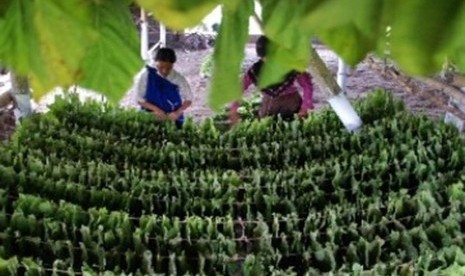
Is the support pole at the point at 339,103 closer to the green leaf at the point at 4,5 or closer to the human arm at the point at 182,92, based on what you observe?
the human arm at the point at 182,92

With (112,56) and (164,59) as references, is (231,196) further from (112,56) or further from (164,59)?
(112,56)

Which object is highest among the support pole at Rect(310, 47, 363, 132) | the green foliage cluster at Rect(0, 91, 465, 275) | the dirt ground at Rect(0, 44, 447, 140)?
the dirt ground at Rect(0, 44, 447, 140)

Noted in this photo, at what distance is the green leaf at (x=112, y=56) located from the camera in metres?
0.62

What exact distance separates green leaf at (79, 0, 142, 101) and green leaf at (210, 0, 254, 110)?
0.29 ft

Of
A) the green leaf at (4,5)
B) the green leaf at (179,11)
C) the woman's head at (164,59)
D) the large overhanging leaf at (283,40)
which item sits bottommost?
the green leaf at (179,11)

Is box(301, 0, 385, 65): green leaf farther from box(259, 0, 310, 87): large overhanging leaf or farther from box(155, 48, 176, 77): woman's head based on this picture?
box(155, 48, 176, 77): woman's head

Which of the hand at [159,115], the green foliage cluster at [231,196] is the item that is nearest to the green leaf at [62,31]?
the green foliage cluster at [231,196]

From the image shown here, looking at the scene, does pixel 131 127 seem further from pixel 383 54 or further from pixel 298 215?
pixel 383 54

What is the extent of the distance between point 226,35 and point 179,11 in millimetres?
135

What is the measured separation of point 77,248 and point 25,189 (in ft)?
2.41

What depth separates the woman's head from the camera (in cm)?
455

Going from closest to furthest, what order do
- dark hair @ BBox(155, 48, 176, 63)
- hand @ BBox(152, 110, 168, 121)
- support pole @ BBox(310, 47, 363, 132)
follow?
support pole @ BBox(310, 47, 363, 132), dark hair @ BBox(155, 48, 176, 63), hand @ BBox(152, 110, 168, 121)

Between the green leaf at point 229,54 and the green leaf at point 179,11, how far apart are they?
79 mm

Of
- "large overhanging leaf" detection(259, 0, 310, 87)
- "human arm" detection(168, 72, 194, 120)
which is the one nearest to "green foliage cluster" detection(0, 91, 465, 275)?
"human arm" detection(168, 72, 194, 120)
